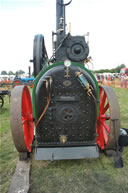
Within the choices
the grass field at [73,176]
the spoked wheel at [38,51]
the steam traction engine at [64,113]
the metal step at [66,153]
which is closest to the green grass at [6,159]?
the grass field at [73,176]

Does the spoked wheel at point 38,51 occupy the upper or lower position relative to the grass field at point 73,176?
upper

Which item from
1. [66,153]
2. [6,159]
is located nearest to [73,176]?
[66,153]

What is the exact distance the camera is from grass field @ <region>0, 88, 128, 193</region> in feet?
6.30

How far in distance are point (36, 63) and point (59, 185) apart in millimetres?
2223

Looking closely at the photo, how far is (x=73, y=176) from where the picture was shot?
214cm

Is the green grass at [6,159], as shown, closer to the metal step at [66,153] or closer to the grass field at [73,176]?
the grass field at [73,176]

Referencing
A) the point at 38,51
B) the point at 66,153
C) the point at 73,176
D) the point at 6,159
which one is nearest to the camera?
the point at 73,176

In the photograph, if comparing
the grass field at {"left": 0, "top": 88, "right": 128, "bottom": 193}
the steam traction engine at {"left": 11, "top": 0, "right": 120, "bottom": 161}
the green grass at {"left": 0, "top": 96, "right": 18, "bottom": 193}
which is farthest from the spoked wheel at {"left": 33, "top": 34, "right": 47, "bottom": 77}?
the grass field at {"left": 0, "top": 88, "right": 128, "bottom": 193}

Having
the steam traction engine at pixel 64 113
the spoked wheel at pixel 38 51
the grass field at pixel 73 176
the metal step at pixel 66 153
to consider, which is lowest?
the grass field at pixel 73 176

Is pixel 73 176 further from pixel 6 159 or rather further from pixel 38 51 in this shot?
pixel 38 51

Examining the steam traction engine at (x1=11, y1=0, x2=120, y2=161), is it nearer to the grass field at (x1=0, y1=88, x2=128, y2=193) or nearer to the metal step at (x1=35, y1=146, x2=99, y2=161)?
the metal step at (x1=35, y1=146, x2=99, y2=161)

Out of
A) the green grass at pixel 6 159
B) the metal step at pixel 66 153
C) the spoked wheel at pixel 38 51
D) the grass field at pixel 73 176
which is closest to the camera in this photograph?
the grass field at pixel 73 176

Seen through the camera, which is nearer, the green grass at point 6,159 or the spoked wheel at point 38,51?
the green grass at point 6,159

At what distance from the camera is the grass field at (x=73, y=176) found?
75.6 inches
